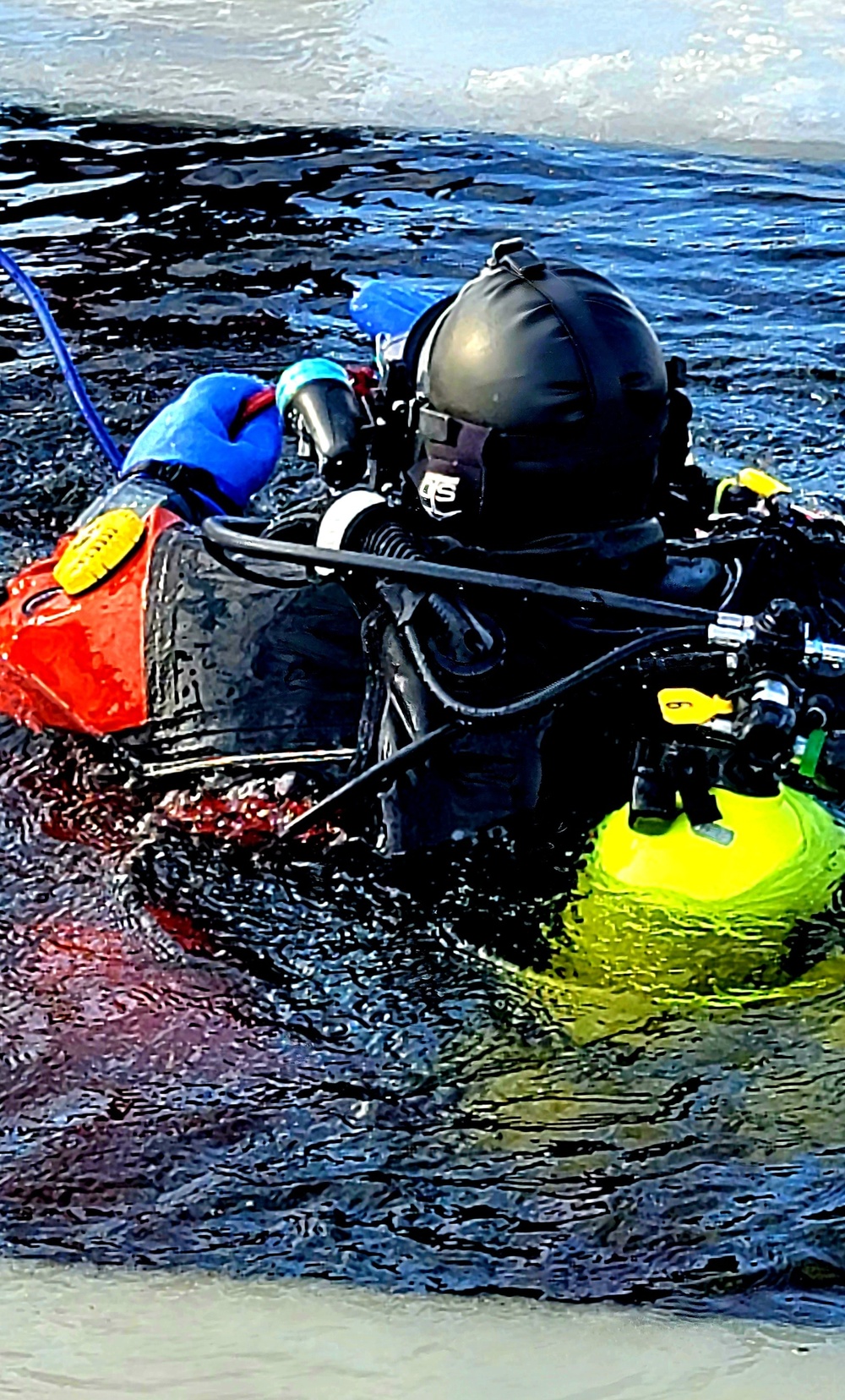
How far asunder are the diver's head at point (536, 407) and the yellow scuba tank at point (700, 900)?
1.62ft

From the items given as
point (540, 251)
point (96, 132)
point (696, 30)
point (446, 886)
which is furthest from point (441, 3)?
point (446, 886)

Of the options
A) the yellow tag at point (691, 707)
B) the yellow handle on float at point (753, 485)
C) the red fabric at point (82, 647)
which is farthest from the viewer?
the yellow handle on float at point (753, 485)

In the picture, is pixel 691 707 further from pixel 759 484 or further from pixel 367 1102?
pixel 759 484

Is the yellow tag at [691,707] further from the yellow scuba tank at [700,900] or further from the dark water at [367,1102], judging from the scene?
the dark water at [367,1102]

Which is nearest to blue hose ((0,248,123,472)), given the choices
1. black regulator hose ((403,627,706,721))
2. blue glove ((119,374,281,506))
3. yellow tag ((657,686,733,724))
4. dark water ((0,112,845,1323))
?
blue glove ((119,374,281,506))

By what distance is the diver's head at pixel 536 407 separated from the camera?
8.70 ft

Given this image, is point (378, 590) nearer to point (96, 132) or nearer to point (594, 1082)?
point (594, 1082)

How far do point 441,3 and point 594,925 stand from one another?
6.27 metres

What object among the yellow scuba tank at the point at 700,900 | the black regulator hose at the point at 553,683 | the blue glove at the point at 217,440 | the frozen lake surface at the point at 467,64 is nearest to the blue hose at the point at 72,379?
the blue glove at the point at 217,440

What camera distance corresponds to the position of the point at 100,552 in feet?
10.2

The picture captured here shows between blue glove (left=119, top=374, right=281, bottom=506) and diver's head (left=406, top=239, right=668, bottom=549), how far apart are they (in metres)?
0.88

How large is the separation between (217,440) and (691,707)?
1.57 m

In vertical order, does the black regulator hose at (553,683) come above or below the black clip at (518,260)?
below

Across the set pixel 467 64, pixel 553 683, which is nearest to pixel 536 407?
pixel 553 683
